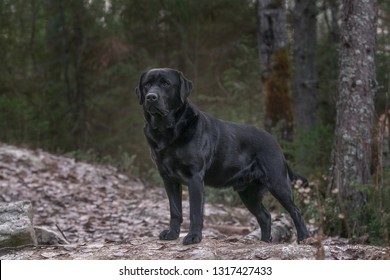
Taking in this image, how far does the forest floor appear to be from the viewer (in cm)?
532

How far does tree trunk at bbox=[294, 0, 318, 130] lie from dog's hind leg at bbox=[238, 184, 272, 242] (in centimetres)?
863

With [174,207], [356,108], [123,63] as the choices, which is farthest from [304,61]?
[174,207]

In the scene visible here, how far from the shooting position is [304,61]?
1532cm

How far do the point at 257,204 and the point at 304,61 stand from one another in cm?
935

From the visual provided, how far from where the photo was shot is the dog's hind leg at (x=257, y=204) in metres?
6.42

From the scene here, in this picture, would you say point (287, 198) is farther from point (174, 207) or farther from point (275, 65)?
point (275, 65)

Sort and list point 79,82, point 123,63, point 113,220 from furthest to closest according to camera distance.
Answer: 1. point 79,82
2. point 123,63
3. point 113,220

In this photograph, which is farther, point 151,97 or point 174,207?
point 174,207

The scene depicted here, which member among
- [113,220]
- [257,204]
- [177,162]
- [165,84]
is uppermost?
[165,84]

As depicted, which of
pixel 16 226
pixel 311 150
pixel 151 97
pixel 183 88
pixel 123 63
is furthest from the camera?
pixel 123 63

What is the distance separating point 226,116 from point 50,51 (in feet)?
18.7

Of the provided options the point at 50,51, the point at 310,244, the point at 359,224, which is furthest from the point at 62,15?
the point at 310,244

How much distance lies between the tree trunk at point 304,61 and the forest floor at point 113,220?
3.87 metres

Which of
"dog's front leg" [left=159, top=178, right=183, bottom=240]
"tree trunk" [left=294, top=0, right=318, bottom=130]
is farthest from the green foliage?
"dog's front leg" [left=159, top=178, right=183, bottom=240]
